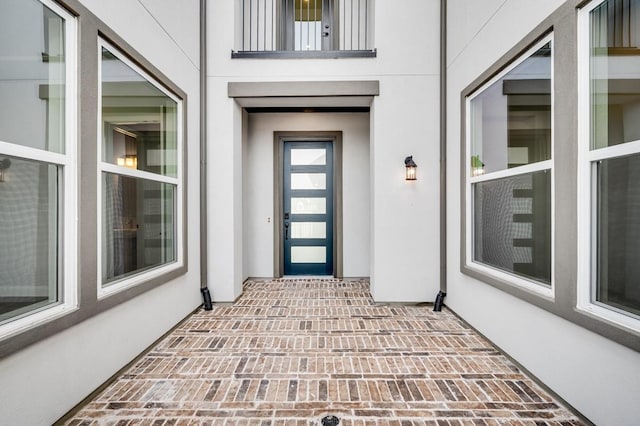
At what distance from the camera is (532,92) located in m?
2.52

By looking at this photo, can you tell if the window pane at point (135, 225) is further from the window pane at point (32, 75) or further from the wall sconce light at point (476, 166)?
the wall sconce light at point (476, 166)

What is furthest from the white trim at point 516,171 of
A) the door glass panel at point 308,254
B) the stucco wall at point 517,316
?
the door glass panel at point 308,254

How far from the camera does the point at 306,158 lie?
564 centimetres

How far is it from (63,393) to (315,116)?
4774 millimetres

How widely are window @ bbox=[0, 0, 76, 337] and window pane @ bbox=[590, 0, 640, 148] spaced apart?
10.7ft

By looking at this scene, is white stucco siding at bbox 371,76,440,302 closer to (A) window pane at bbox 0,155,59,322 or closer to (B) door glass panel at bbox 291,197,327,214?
(B) door glass panel at bbox 291,197,327,214

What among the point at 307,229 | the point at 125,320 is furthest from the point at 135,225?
the point at 307,229

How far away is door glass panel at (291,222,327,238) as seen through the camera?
564 centimetres

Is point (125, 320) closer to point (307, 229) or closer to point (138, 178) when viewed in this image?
point (138, 178)

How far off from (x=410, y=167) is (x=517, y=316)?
6.75 feet

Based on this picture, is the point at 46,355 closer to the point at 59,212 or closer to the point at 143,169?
the point at 59,212

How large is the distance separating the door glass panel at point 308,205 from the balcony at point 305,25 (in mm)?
2434

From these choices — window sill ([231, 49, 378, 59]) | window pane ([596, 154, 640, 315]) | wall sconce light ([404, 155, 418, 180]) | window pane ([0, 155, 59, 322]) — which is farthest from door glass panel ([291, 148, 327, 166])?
window pane ([596, 154, 640, 315])

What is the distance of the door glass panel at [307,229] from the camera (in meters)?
5.64
